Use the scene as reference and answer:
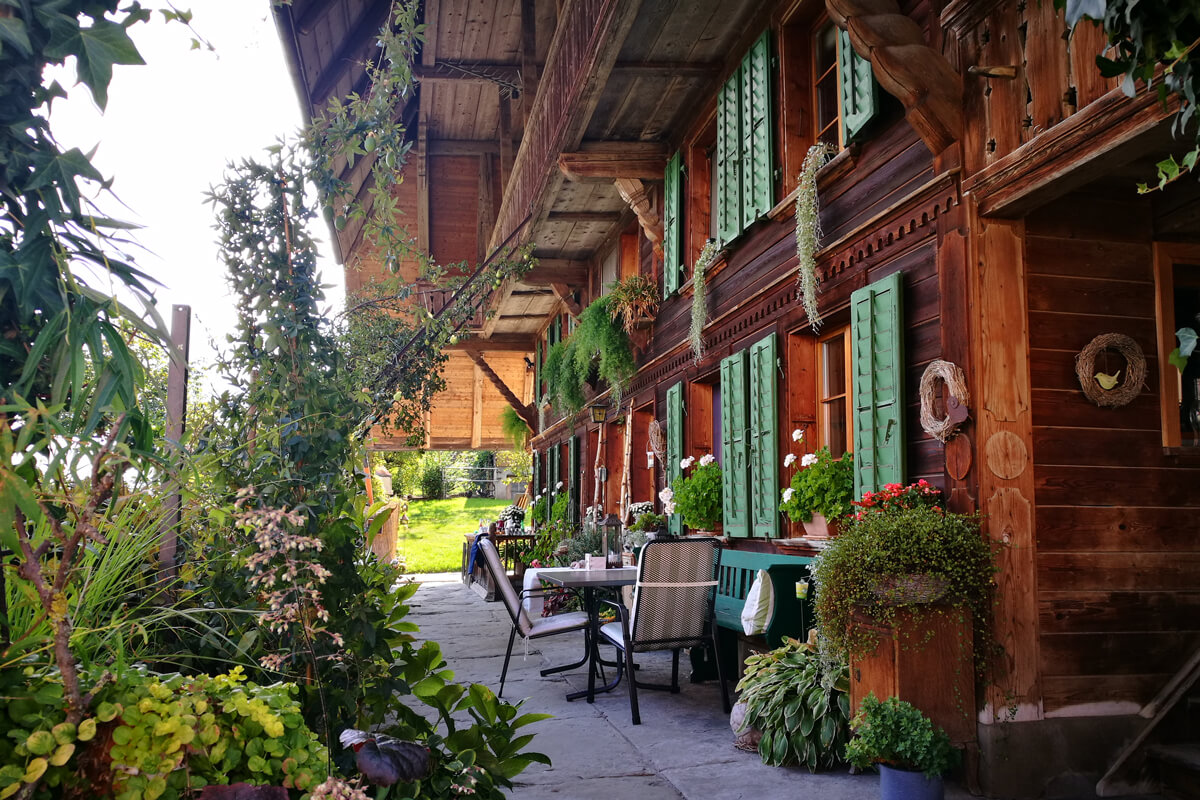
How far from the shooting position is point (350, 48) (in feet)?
43.2

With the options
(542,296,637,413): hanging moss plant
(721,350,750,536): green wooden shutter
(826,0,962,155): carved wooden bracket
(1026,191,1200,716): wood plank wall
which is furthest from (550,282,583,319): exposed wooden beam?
(1026,191,1200,716): wood plank wall

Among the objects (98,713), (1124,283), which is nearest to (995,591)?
(1124,283)

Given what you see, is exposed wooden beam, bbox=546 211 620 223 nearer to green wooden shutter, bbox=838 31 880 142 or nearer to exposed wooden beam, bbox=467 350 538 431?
green wooden shutter, bbox=838 31 880 142

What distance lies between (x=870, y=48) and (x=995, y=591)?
2486 mm

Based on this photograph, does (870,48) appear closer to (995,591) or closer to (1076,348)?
(1076,348)

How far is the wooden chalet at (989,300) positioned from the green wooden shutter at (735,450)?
0.02 m

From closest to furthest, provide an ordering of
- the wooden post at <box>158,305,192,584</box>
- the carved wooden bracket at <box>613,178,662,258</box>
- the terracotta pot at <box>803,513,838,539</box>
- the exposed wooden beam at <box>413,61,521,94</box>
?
the wooden post at <box>158,305,192,584</box>, the terracotta pot at <box>803,513,838,539</box>, the carved wooden bracket at <box>613,178,662,258</box>, the exposed wooden beam at <box>413,61,521,94</box>

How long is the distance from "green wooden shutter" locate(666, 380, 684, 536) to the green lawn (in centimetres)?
958

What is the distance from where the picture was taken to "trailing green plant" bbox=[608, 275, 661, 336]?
29.9 ft

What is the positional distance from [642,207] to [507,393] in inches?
331

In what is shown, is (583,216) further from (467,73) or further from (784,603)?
(784,603)

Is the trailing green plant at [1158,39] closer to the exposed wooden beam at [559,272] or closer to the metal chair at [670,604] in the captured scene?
the metal chair at [670,604]

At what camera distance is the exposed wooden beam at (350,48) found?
12805mm

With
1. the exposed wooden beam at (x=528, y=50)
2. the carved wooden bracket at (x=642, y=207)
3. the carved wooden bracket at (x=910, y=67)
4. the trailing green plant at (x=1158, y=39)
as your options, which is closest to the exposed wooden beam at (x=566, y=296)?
the exposed wooden beam at (x=528, y=50)
